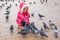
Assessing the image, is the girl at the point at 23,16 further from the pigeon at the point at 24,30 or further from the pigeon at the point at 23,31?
the pigeon at the point at 23,31

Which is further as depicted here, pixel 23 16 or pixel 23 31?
pixel 23 16

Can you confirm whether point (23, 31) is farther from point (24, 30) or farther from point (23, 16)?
point (23, 16)

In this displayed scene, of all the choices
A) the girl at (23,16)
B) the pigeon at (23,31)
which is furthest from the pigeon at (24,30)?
the girl at (23,16)

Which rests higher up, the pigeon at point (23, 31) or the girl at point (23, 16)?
the girl at point (23, 16)

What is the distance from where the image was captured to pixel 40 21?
5480mm

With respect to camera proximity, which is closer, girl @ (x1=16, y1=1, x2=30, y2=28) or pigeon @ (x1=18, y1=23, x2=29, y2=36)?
pigeon @ (x1=18, y1=23, x2=29, y2=36)

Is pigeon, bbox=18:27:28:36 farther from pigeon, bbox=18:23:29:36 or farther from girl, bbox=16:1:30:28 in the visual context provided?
girl, bbox=16:1:30:28

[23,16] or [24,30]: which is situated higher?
[23,16]

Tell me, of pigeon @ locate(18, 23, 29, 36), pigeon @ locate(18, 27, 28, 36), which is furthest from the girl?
pigeon @ locate(18, 27, 28, 36)

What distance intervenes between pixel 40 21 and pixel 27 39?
1.47 m

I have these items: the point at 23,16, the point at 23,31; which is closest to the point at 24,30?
the point at 23,31

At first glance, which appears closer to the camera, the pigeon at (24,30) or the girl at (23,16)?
the pigeon at (24,30)

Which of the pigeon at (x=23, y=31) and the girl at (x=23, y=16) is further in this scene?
the girl at (x=23, y=16)

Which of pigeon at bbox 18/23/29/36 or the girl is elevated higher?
the girl
